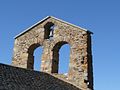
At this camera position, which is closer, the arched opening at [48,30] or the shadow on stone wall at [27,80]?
the shadow on stone wall at [27,80]

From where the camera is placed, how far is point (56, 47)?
1866cm

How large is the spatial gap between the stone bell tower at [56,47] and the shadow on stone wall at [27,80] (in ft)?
2.93

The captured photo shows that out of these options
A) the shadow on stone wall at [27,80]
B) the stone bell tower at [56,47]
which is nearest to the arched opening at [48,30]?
the stone bell tower at [56,47]

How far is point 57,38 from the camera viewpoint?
735 inches

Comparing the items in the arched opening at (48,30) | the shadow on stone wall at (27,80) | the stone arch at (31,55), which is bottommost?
the shadow on stone wall at (27,80)

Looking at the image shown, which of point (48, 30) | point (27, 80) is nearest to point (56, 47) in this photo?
point (48, 30)

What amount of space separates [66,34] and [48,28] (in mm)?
1443

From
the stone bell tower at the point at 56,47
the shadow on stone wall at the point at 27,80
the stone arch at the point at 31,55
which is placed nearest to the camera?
the shadow on stone wall at the point at 27,80

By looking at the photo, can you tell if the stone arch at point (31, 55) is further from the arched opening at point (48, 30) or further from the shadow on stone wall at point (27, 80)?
the shadow on stone wall at point (27, 80)

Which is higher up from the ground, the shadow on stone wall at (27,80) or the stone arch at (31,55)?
the stone arch at (31,55)

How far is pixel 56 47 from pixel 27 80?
4026 millimetres

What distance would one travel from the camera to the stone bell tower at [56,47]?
17.5 metres

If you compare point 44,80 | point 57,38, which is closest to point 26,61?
point 57,38

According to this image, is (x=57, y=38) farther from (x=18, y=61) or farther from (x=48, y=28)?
(x=18, y=61)
